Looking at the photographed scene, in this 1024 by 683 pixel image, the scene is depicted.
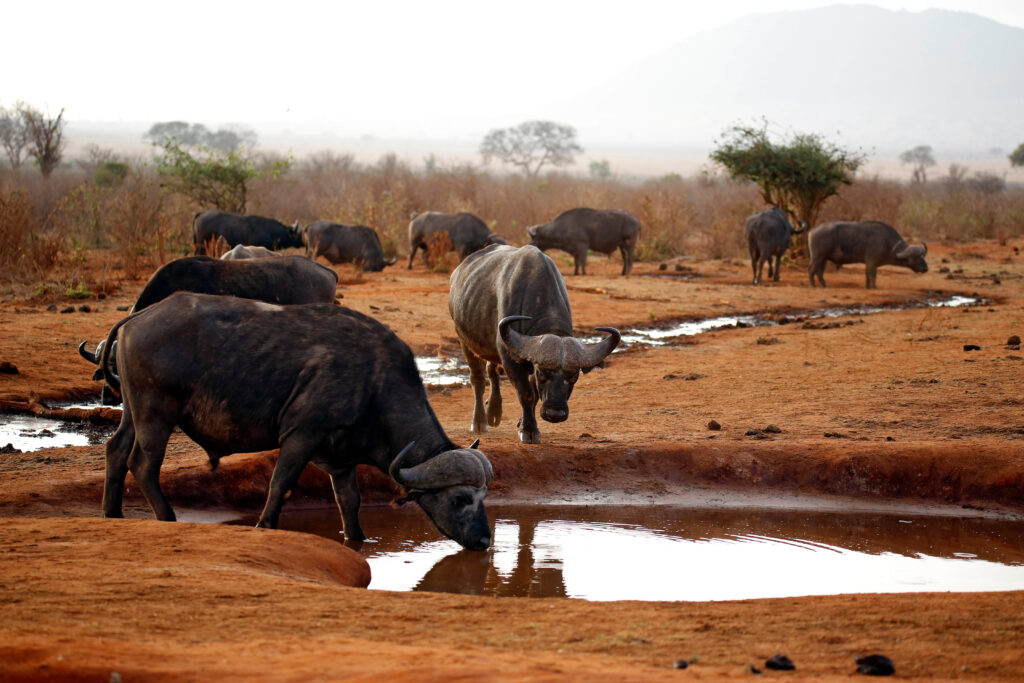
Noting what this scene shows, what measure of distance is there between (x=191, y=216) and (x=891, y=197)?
83.2 feet

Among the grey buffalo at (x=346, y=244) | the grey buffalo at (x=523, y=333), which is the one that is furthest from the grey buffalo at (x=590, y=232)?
the grey buffalo at (x=523, y=333)

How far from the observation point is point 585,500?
8.61 m

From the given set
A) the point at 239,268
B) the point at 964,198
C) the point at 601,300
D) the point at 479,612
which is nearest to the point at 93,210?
the point at 601,300

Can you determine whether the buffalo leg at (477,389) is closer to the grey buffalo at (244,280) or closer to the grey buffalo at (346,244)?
the grey buffalo at (244,280)

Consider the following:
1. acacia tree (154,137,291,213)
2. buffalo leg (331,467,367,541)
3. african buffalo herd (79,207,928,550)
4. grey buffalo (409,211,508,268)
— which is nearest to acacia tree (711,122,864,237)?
grey buffalo (409,211,508,268)

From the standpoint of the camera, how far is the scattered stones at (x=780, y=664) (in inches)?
164

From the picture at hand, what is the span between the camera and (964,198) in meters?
46.0

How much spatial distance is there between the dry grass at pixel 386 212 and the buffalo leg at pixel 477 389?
10182mm

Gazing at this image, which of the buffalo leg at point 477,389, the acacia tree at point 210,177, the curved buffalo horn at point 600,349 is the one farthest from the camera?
the acacia tree at point 210,177

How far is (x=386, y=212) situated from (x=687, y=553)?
27952 mm

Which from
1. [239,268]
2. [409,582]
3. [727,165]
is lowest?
[409,582]

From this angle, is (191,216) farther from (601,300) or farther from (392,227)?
(601,300)

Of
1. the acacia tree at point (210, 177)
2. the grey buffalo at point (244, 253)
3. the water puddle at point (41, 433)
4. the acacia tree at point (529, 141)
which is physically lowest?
the water puddle at point (41, 433)

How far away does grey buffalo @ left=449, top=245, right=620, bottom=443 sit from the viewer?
346 inches
